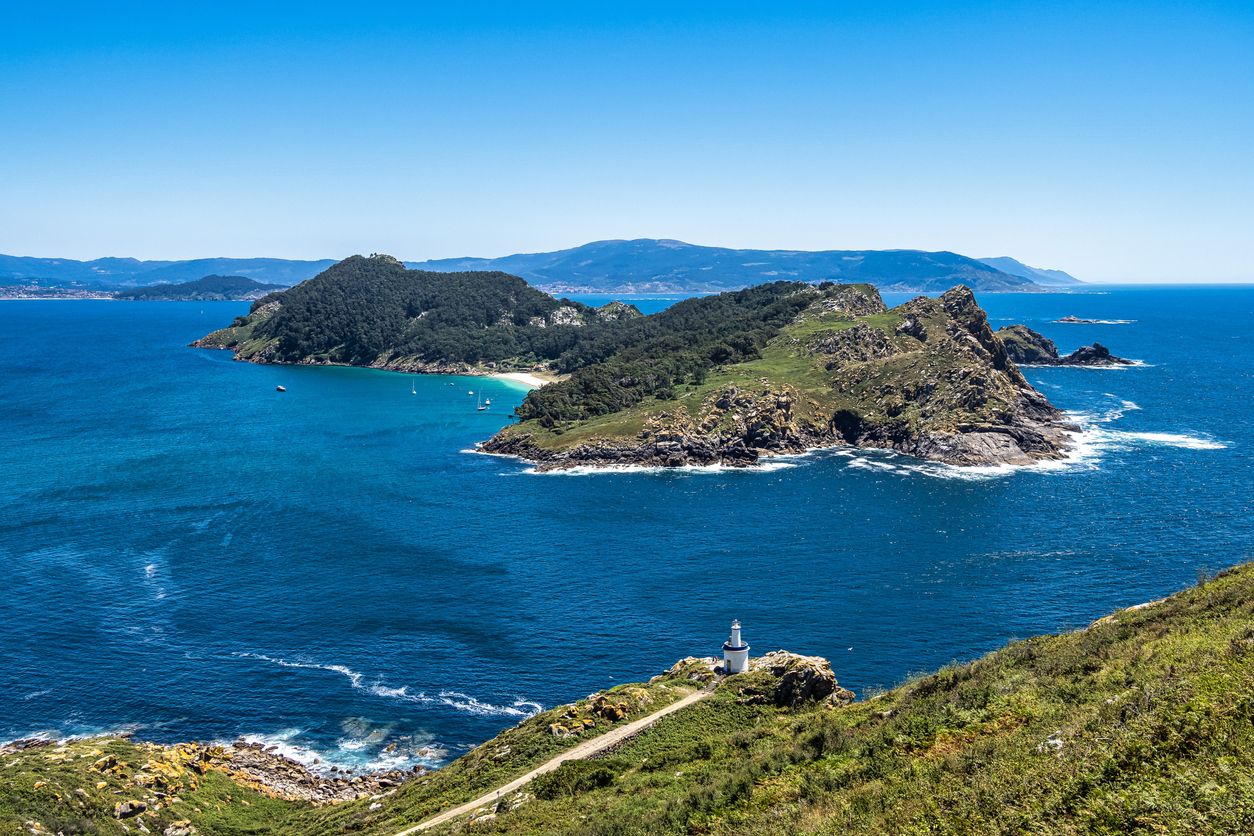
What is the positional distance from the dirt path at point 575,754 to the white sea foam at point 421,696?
15.6m

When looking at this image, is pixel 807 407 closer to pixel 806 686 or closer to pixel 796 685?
pixel 806 686

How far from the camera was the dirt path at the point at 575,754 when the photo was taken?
135ft

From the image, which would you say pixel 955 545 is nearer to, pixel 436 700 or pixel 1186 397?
pixel 436 700

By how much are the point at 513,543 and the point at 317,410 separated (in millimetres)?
110539

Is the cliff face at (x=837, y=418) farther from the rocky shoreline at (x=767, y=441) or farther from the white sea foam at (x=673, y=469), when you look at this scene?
the white sea foam at (x=673, y=469)

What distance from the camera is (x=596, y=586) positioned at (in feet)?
281

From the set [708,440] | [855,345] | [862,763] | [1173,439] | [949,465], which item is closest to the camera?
[862,763]

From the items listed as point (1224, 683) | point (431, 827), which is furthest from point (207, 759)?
point (1224, 683)

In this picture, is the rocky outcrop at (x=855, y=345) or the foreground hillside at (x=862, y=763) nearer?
the foreground hillside at (x=862, y=763)

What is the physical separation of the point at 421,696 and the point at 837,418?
110m

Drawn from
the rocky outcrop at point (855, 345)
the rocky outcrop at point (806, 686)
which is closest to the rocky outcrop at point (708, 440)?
the rocky outcrop at point (855, 345)

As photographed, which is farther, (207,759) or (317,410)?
(317,410)

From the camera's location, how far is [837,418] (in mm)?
157875

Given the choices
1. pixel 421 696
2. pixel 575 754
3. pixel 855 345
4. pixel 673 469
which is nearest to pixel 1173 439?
pixel 855 345
